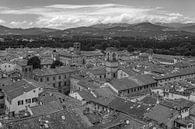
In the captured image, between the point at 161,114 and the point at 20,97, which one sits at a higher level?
the point at 20,97

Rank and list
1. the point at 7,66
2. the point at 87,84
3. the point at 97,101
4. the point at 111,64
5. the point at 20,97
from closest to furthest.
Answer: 1. the point at 20,97
2. the point at 97,101
3. the point at 87,84
4. the point at 111,64
5. the point at 7,66

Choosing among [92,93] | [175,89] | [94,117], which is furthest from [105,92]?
[94,117]

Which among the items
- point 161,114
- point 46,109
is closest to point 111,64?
point 161,114

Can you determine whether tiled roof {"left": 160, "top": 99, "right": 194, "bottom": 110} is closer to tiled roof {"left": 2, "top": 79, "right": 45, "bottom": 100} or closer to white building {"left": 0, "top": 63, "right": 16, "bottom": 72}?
tiled roof {"left": 2, "top": 79, "right": 45, "bottom": 100}

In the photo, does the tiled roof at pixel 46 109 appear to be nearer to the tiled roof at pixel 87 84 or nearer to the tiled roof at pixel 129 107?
the tiled roof at pixel 129 107

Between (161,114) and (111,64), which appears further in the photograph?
(111,64)

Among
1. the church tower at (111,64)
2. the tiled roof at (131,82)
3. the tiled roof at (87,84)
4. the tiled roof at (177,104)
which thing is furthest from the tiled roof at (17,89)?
the church tower at (111,64)

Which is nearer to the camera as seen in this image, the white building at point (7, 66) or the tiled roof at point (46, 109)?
the tiled roof at point (46, 109)

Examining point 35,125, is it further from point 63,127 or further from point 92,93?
point 92,93

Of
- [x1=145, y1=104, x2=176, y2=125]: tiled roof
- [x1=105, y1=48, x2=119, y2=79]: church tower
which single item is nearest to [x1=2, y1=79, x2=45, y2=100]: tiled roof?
[x1=145, y1=104, x2=176, y2=125]: tiled roof

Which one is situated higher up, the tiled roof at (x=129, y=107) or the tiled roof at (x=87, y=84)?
the tiled roof at (x=129, y=107)

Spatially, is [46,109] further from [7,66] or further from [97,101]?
[7,66]
